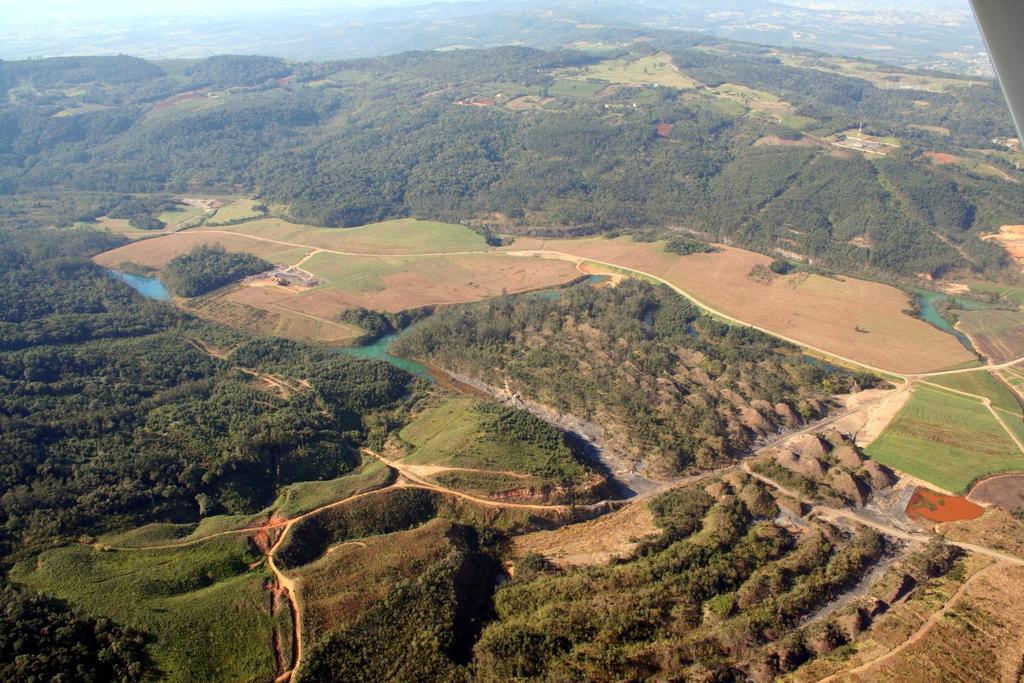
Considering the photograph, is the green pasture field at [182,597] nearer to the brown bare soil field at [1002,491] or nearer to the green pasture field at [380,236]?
the brown bare soil field at [1002,491]

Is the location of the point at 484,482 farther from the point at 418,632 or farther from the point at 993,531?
the point at 993,531

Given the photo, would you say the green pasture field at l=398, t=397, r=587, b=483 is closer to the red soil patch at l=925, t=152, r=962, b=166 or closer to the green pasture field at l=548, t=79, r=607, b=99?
the red soil patch at l=925, t=152, r=962, b=166

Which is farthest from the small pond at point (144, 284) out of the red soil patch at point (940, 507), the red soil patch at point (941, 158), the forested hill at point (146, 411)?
the red soil patch at point (941, 158)

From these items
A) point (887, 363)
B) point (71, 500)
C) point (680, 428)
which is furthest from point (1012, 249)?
point (71, 500)

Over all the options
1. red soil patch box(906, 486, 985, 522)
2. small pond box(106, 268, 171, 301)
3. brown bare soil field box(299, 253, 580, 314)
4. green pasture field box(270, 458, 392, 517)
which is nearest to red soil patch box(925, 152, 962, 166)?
brown bare soil field box(299, 253, 580, 314)

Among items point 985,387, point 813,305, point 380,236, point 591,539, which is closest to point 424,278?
point 380,236

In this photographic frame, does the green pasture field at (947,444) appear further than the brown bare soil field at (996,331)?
No

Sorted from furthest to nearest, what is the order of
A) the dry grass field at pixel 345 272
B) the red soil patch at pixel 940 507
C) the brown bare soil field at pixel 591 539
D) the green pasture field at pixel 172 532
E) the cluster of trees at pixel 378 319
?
the dry grass field at pixel 345 272 → the cluster of trees at pixel 378 319 → the red soil patch at pixel 940 507 → the brown bare soil field at pixel 591 539 → the green pasture field at pixel 172 532
